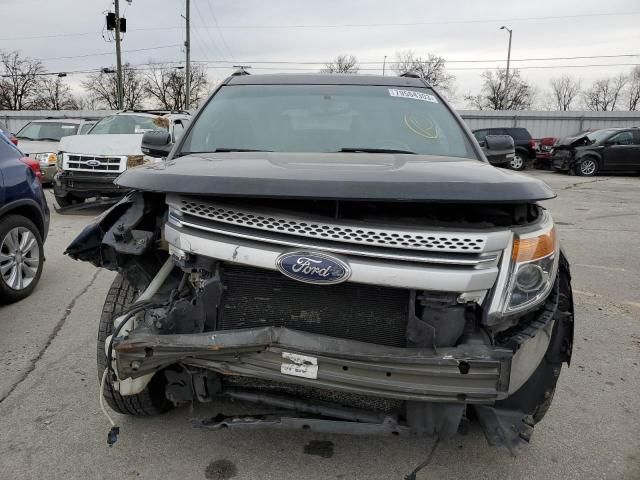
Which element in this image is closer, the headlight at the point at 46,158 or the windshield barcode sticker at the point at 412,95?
the windshield barcode sticker at the point at 412,95

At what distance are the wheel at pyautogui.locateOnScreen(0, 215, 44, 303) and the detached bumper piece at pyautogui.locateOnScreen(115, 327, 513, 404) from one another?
2984mm

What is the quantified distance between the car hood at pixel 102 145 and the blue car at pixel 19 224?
3.90 meters

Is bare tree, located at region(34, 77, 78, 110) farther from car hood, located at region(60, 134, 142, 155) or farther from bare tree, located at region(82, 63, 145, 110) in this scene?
car hood, located at region(60, 134, 142, 155)

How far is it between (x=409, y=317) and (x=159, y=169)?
1186 mm

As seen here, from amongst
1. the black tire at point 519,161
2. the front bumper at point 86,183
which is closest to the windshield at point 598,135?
the black tire at point 519,161

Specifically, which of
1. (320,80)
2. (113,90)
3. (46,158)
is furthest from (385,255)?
(113,90)

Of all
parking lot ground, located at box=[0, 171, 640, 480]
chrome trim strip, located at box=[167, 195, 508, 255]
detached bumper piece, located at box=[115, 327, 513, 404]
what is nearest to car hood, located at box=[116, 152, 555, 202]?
chrome trim strip, located at box=[167, 195, 508, 255]

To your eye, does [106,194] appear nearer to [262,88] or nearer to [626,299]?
[262,88]

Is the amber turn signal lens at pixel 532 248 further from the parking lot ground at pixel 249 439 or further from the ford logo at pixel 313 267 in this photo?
the parking lot ground at pixel 249 439

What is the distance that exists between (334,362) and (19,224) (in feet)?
12.3

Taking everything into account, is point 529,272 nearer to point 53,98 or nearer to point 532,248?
point 532,248

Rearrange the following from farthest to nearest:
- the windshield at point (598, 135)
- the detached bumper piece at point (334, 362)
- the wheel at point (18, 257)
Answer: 1. the windshield at point (598, 135)
2. the wheel at point (18, 257)
3. the detached bumper piece at point (334, 362)

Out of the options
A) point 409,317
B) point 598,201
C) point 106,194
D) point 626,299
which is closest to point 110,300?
point 409,317

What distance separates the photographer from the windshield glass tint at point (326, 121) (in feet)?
9.86
